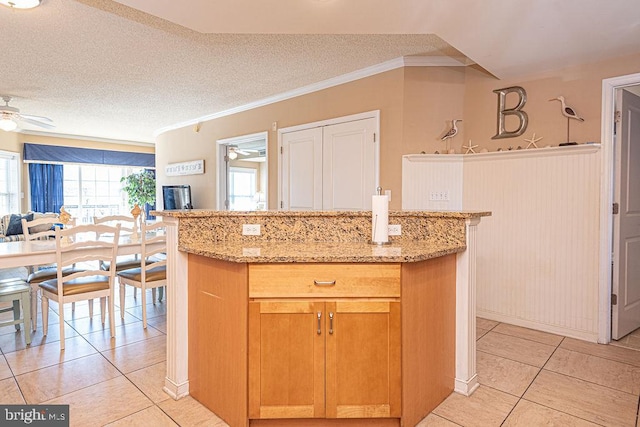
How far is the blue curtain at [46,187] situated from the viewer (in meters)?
7.77

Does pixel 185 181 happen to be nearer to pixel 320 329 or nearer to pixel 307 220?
pixel 307 220

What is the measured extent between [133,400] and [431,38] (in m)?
3.41

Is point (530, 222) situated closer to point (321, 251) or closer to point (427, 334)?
point (427, 334)

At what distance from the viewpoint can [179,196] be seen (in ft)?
22.2

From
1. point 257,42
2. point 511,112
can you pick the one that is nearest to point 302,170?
point 257,42

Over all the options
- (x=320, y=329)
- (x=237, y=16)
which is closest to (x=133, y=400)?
(x=320, y=329)

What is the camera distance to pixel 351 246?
2141 mm

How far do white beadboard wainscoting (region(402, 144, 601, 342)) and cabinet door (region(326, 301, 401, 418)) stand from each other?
211cm

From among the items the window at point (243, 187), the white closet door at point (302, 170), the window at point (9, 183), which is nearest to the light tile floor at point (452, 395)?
the white closet door at point (302, 170)

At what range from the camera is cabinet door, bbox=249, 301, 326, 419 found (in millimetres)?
1799

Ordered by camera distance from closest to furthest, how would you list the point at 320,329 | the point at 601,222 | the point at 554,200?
the point at 320,329, the point at 601,222, the point at 554,200

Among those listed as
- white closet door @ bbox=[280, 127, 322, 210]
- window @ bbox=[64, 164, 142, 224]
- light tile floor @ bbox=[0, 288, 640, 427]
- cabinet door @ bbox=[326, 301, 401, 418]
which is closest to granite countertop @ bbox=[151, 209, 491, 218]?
cabinet door @ bbox=[326, 301, 401, 418]

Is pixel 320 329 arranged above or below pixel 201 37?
below

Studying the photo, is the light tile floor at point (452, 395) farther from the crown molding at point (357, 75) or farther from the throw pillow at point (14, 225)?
the throw pillow at point (14, 225)
